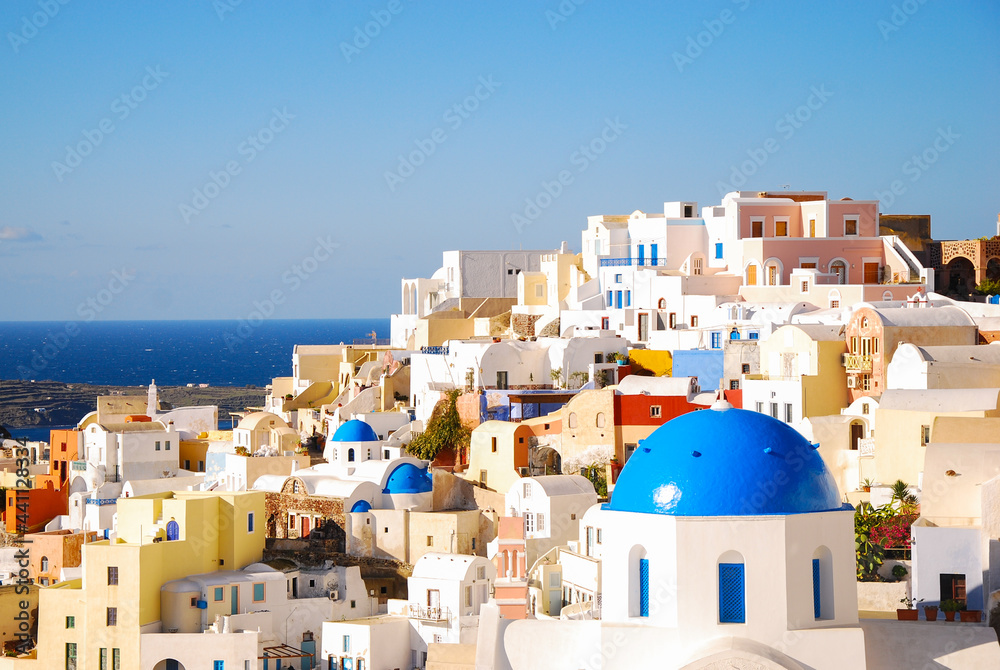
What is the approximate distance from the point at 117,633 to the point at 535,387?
51.9 feet

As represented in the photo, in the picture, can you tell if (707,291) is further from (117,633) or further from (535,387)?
(117,633)

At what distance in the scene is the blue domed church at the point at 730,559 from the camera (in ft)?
51.1

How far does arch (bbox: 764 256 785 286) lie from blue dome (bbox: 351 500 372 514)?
56.2ft

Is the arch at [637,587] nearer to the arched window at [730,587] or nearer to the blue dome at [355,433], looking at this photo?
the arched window at [730,587]

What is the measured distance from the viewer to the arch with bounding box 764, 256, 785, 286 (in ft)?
148

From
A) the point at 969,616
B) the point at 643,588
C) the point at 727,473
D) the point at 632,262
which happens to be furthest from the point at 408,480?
the point at 727,473

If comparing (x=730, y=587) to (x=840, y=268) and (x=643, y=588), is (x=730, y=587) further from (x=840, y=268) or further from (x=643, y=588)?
(x=840, y=268)

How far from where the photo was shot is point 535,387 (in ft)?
135

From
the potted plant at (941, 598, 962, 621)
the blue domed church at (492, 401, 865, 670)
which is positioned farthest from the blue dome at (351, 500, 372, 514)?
the blue domed church at (492, 401, 865, 670)

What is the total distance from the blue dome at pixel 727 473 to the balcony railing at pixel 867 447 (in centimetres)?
1373

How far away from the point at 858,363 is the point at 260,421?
20.1 meters

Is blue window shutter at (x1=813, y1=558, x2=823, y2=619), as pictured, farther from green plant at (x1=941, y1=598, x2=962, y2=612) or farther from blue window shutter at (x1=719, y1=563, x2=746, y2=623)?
green plant at (x1=941, y1=598, x2=962, y2=612)

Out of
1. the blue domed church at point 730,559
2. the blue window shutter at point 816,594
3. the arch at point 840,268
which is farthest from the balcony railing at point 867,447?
the arch at point 840,268

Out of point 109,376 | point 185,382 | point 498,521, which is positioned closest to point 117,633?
point 498,521
